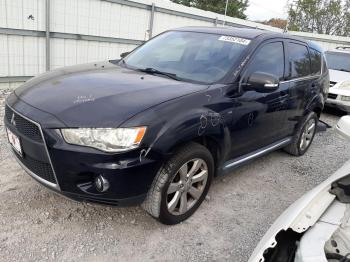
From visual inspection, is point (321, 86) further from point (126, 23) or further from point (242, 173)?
point (126, 23)


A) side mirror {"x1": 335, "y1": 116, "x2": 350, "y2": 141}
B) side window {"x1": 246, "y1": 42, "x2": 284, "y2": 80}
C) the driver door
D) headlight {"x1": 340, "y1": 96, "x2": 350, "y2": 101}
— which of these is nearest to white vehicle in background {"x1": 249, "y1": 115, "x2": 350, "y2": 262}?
side mirror {"x1": 335, "y1": 116, "x2": 350, "y2": 141}

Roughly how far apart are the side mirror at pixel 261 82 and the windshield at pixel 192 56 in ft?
0.79

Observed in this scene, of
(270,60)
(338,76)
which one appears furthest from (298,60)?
(338,76)

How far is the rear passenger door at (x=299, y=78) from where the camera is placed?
4332 mm

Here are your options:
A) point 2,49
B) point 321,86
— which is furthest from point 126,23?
point 321,86

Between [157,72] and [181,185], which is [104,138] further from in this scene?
[157,72]

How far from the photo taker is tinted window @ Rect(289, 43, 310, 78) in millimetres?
4395

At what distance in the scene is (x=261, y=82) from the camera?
3285 mm

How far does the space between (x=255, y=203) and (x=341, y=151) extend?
294 centimetres

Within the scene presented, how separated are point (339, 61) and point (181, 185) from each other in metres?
8.45

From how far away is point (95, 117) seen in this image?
2.49 meters

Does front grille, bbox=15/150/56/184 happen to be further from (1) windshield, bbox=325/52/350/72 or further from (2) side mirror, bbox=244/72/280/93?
(1) windshield, bbox=325/52/350/72

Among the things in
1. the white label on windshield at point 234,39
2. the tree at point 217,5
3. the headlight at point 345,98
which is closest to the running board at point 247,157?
the white label on windshield at point 234,39

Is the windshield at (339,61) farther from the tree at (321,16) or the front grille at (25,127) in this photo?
the tree at (321,16)
